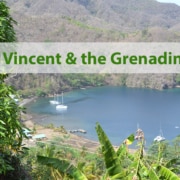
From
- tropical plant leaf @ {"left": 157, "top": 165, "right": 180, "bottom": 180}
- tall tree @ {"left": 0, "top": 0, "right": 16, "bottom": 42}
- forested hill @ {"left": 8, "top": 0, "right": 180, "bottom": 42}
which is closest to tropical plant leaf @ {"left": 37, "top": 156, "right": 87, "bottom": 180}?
tropical plant leaf @ {"left": 157, "top": 165, "right": 180, "bottom": 180}

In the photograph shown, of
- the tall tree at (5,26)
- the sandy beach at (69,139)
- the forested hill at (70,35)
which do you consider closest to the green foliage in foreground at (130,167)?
the tall tree at (5,26)

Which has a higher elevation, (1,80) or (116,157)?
(1,80)

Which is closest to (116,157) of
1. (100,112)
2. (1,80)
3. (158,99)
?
(1,80)

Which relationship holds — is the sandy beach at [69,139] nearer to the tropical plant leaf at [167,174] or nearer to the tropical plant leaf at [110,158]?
the tropical plant leaf at [110,158]

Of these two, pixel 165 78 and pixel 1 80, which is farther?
pixel 165 78

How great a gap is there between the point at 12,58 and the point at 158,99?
94.9ft

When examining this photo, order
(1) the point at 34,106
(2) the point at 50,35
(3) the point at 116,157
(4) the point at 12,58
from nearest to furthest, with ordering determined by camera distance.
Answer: (3) the point at 116,157
(4) the point at 12,58
(1) the point at 34,106
(2) the point at 50,35

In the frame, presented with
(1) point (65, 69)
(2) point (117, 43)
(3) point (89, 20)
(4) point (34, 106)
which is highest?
(3) point (89, 20)

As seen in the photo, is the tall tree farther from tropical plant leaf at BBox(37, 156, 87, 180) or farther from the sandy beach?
the sandy beach

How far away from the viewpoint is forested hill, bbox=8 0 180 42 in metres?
47.8

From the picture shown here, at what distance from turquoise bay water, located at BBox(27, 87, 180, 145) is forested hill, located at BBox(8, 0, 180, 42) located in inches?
574

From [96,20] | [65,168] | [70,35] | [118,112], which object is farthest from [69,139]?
[96,20]

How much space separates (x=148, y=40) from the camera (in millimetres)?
45656

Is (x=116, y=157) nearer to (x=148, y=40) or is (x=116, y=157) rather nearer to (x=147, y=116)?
(x=147, y=116)
